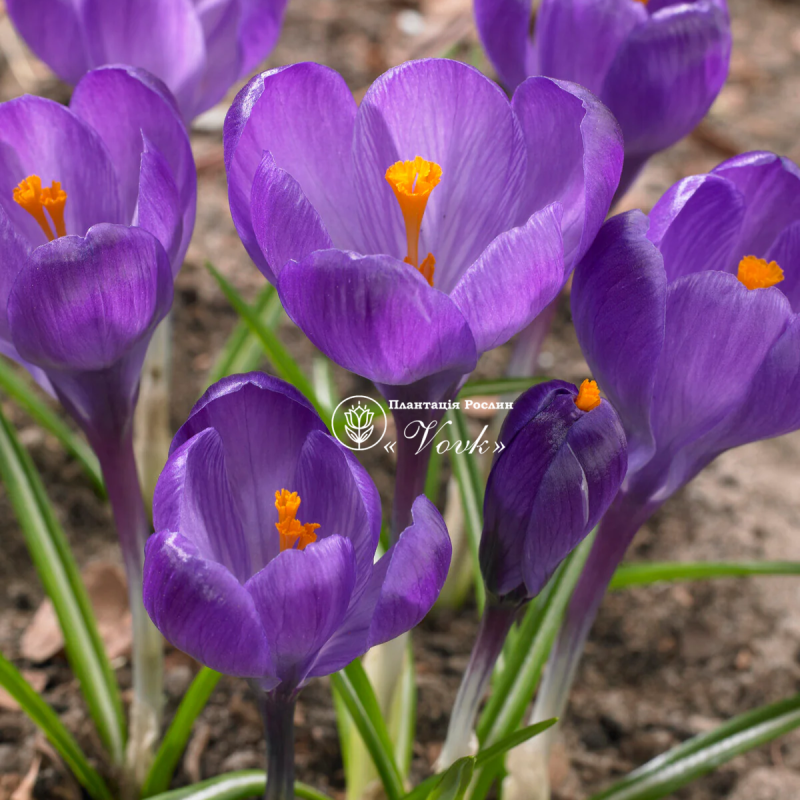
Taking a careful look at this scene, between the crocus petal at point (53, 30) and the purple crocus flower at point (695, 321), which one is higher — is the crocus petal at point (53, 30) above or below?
above

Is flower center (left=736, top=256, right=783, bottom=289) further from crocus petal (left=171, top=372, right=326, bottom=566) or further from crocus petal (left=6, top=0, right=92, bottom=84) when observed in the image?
crocus petal (left=6, top=0, right=92, bottom=84)

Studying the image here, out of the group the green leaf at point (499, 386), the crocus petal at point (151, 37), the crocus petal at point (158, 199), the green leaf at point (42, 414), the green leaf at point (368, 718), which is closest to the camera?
the crocus petal at point (158, 199)

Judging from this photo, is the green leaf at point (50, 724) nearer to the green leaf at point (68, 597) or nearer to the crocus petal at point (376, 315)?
the green leaf at point (68, 597)

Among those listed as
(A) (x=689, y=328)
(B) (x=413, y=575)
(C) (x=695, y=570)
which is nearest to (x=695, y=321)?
(A) (x=689, y=328)

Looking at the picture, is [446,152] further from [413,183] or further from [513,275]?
[513,275]

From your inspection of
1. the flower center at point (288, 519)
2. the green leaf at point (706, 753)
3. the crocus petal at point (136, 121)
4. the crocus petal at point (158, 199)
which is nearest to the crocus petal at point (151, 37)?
the crocus petal at point (136, 121)

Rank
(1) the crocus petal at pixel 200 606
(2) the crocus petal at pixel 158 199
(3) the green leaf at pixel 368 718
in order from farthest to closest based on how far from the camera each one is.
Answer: (3) the green leaf at pixel 368 718 < (2) the crocus petal at pixel 158 199 < (1) the crocus petal at pixel 200 606

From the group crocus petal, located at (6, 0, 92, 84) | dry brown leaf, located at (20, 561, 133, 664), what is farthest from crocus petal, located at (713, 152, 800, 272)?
dry brown leaf, located at (20, 561, 133, 664)
